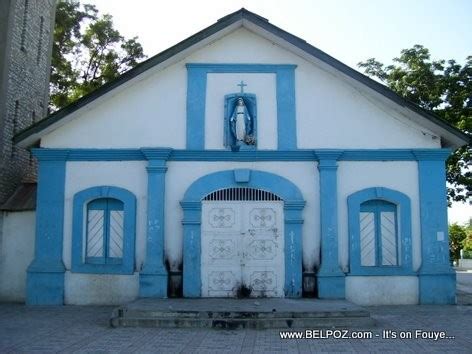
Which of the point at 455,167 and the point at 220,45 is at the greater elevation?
the point at 220,45

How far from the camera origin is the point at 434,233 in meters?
11.4

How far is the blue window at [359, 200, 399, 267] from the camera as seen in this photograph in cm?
1154

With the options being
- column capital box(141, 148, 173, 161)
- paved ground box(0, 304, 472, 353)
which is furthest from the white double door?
paved ground box(0, 304, 472, 353)

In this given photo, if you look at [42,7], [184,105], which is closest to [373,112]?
[184,105]

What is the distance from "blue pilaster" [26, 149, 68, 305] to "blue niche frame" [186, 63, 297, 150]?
9.75 feet

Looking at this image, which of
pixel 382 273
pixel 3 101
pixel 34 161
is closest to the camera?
pixel 382 273

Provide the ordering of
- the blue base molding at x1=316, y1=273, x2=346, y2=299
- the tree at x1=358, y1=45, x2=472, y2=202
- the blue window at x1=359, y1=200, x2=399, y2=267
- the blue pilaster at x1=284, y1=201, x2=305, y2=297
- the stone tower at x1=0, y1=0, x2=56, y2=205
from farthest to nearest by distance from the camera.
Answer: the tree at x1=358, y1=45, x2=472, y2=202
the stone tower at x1=0, y1=0, x2=56, y2=205
the blue window at x1=359, y1=200, x2=399, y2=267
the blue pilaster at x1=284, y1=201, x2=305, y2=297
the blue base molding at x1=316, y1=273, x2=346, y2=299

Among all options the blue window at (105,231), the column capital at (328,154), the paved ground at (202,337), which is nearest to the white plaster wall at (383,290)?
the paved ground at (202,337)

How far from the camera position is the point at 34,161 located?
15.3m

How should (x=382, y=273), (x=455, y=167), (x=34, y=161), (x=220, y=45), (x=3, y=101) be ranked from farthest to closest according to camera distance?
1. (x=455, y=167)
2. (x=34, y=161)
3. (x=3, y=101)
4. (x=220, y=45)
5. (x=382, y=273)

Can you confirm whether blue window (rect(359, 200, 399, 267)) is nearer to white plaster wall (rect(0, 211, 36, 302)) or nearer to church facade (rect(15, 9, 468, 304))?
church facade (rect(15, 9, 468, 304))

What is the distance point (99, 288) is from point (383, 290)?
6.18m

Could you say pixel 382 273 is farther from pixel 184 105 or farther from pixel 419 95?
pixel 419 95

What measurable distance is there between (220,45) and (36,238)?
599cm
